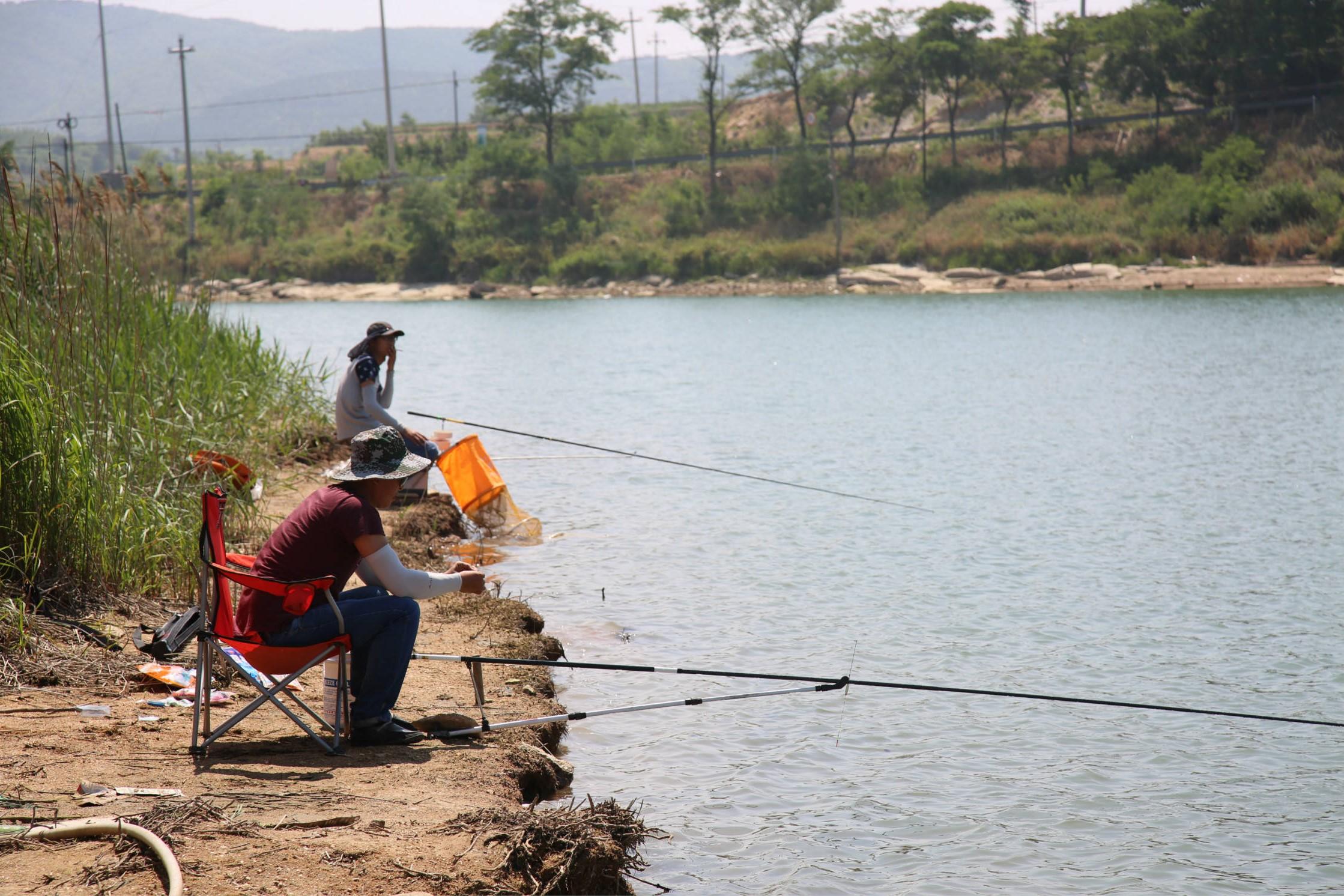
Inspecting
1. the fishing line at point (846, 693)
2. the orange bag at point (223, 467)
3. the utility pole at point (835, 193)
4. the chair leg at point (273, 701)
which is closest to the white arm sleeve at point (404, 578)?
the chair leg at point (273, 701)

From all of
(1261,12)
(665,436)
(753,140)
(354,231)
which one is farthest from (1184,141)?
(665,436)

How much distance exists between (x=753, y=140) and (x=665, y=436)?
52464 mm

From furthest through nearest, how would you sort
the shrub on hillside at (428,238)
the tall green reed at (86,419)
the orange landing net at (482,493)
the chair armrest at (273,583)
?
1. the shrub on hillside at (428,238)
2. the orange landing net at (482,493)
3. the tall green reed at (86,419)
4. the chair armrest at (273,583)

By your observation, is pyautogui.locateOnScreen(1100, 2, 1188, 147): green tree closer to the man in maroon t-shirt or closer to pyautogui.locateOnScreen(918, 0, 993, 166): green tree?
pyautogui.locateOnScreen(918, 0, 993, 166): green tree

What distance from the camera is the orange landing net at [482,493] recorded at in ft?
32.7

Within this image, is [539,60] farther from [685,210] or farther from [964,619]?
[964,619]

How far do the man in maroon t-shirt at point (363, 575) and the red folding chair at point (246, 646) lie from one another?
6 centimetres

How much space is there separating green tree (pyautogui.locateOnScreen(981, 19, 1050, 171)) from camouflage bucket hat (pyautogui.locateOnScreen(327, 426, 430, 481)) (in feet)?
178

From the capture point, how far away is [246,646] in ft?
14.7

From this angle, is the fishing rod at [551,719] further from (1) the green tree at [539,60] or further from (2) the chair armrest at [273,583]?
(1) the green tree at [539,60]

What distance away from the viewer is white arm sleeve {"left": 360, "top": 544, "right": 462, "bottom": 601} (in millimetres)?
4520

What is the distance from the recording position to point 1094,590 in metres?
8.55

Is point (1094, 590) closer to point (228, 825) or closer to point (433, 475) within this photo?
point (228, 825)

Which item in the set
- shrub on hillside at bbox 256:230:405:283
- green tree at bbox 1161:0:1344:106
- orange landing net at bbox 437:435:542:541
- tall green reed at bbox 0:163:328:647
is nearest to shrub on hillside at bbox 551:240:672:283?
shrub on hillside at bbox 256:230:405:283
